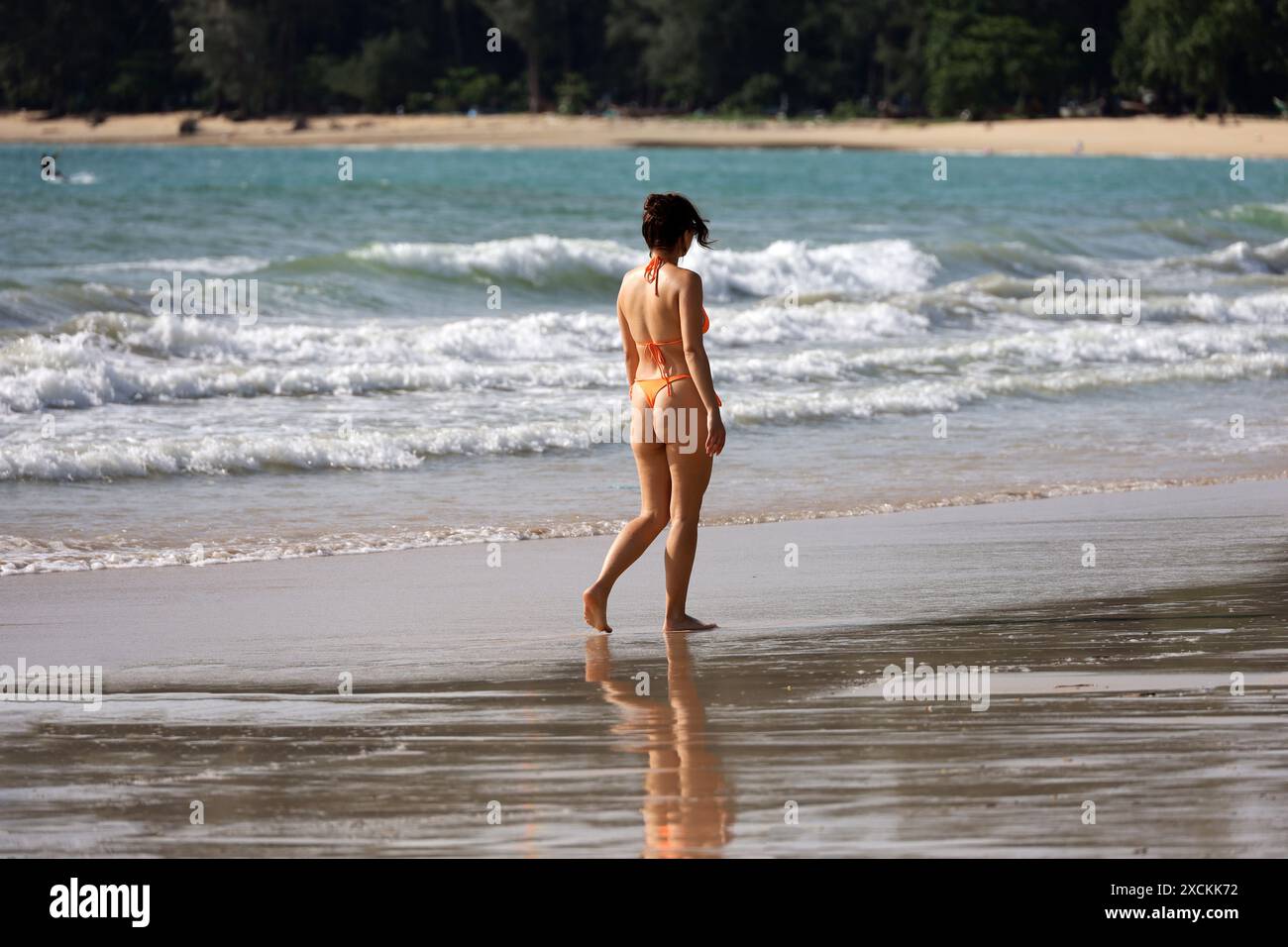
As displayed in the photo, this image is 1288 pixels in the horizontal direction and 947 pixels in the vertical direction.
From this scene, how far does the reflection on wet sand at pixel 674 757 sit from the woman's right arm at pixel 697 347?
77 centimetres

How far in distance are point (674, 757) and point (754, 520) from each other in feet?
15.6

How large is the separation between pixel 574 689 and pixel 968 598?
7.14 feet

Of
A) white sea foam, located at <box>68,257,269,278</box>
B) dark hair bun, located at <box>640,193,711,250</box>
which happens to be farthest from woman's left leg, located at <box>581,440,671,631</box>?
white sea foam, located at <box>68,257,269,278</box>

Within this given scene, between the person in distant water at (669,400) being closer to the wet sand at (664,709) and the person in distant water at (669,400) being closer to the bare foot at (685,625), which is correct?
the bare foot at (685,625)

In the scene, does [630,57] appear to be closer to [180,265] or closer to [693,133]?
[693,133]

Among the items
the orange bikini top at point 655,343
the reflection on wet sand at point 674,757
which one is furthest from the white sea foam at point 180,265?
the reflection on wet sand at point 674,757

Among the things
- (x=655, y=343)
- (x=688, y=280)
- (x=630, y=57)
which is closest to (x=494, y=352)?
(x=655, y=343)

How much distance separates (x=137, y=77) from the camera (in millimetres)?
111938

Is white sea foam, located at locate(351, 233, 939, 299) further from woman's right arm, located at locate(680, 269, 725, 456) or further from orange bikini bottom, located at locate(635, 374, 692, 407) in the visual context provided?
woman's right arm, located at locate(680, 269, 725, 456)

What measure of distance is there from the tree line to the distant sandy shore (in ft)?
7.13

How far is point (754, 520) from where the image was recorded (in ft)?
30.5

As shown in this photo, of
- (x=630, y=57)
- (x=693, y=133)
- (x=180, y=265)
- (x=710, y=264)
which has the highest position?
(x=630, y=57)

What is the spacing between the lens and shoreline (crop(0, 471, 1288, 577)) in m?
8.07
